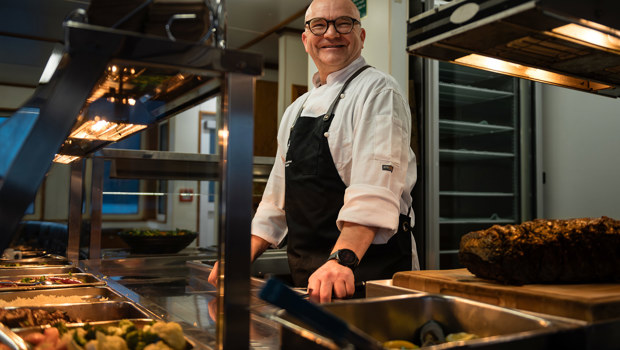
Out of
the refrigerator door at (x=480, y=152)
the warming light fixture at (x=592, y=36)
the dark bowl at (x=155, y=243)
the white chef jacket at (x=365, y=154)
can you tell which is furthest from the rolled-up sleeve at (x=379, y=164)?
the refrigerator door at (x=480, y=152)

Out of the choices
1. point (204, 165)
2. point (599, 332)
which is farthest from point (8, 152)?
point (204, 165)

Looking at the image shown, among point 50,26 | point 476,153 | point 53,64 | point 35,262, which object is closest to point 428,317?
point 53,64

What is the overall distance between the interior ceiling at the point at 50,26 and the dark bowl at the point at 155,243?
1734 mm

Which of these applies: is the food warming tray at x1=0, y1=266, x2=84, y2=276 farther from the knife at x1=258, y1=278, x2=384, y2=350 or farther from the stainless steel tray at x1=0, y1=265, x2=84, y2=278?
the knife at x1=258, y1=278, x2=384, y2=350

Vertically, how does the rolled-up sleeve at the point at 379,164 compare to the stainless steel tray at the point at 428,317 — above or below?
above

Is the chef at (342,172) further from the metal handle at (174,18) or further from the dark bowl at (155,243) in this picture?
the dark bowl at (155,243)

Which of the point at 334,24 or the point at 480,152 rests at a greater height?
the point at 334,24

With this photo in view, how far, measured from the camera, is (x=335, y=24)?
1762 millimetres

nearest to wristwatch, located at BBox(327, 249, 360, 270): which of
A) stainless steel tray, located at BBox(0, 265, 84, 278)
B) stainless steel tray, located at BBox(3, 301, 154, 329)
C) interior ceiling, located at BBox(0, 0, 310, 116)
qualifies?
stainless steel tray, located at BBox(3, 301, 154, 329)

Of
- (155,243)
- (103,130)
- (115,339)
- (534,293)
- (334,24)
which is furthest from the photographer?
(155,243)

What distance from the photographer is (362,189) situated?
1421mm

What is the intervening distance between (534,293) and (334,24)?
42.8 inches

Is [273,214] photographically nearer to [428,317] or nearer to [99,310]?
[99,310]

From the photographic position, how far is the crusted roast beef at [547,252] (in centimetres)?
116
